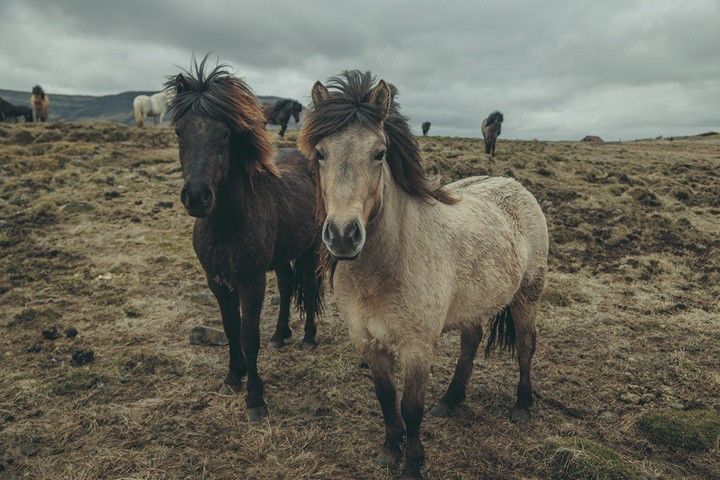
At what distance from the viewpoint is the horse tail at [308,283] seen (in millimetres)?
5559

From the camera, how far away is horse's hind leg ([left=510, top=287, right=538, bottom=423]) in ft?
13.3

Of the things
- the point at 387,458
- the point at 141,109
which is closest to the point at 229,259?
the point at 387,458

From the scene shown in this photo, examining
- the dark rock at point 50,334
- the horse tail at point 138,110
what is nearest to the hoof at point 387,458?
the dark rock at point 50,334

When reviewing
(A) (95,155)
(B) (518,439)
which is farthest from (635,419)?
(A) (95,155)

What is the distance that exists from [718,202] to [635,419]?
38.0 feet

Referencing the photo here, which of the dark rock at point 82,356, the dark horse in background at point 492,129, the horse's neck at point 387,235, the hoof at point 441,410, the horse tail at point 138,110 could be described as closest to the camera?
the horse's neck at point 387,235

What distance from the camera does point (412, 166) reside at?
305 centimetres

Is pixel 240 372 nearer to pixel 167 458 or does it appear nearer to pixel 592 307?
pixel 167 458

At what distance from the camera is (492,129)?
58.5 feet

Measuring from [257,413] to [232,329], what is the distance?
84cm

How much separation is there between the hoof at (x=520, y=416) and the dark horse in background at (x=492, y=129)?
15599 millimetres

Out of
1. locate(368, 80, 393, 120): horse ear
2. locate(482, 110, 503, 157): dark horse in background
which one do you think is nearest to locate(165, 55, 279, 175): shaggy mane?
locate(368, 80, 393, 120): horse ear

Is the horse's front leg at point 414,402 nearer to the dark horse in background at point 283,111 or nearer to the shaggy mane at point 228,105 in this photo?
the shaggy mane at point 228,105

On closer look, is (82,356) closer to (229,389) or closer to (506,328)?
(229,389)
